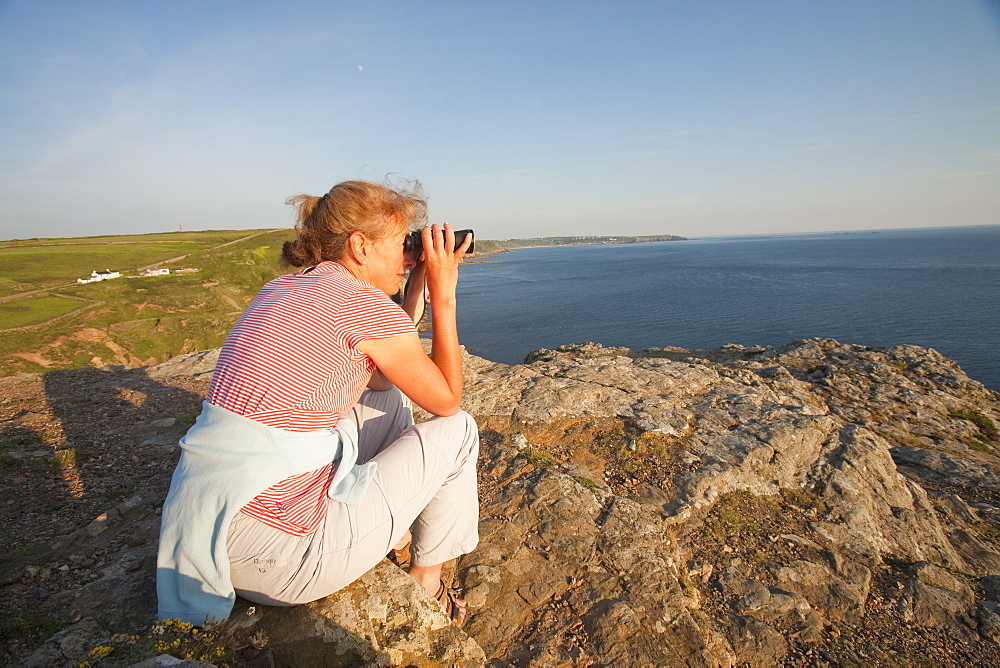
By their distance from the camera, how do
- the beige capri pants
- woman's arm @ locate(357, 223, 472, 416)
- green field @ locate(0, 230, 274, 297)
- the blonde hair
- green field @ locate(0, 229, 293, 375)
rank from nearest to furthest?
the beige capri pants < woman's arm @ locate(357, 223, 472, 416) < the blonde hair < green field @ locate(0, 229, 293, 375) < green field @ locate(0, 230, 274, 297)

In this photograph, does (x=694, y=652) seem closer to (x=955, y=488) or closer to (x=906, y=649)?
(x=906, y=649)

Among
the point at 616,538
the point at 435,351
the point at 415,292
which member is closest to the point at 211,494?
the point at 435,351

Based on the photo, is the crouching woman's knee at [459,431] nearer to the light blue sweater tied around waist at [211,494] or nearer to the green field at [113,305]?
the light blue sweater tied around waist at [211,494]

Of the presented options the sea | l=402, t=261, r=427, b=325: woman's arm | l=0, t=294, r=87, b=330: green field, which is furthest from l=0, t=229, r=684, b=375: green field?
l=402, t=261, r=427, b=325: woman's arm

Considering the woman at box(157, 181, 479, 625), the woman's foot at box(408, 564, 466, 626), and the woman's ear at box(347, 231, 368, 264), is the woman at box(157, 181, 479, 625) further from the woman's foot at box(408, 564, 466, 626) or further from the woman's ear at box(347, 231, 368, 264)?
the woman's foot at box(408, 564, 466, 626)

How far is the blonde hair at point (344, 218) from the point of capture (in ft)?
7.73

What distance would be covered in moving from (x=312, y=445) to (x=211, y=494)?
39 cm

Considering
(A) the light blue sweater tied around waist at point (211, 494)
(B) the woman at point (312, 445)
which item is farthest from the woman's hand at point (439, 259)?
(A) the light blue sweater tied around waist at point (211, 494)

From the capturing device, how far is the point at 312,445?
6.53 feet

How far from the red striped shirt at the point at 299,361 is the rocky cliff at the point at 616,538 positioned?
64 cm

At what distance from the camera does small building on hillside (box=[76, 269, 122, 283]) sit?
135 ft

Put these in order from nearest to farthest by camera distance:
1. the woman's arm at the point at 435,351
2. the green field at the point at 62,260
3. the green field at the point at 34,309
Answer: the woman's arm at the point at 435,351
the green field at the point at 34,309
the green field at the point at 62,260

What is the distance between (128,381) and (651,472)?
25.2ft

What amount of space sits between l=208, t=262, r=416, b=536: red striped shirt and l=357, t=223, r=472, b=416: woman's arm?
0.07m
